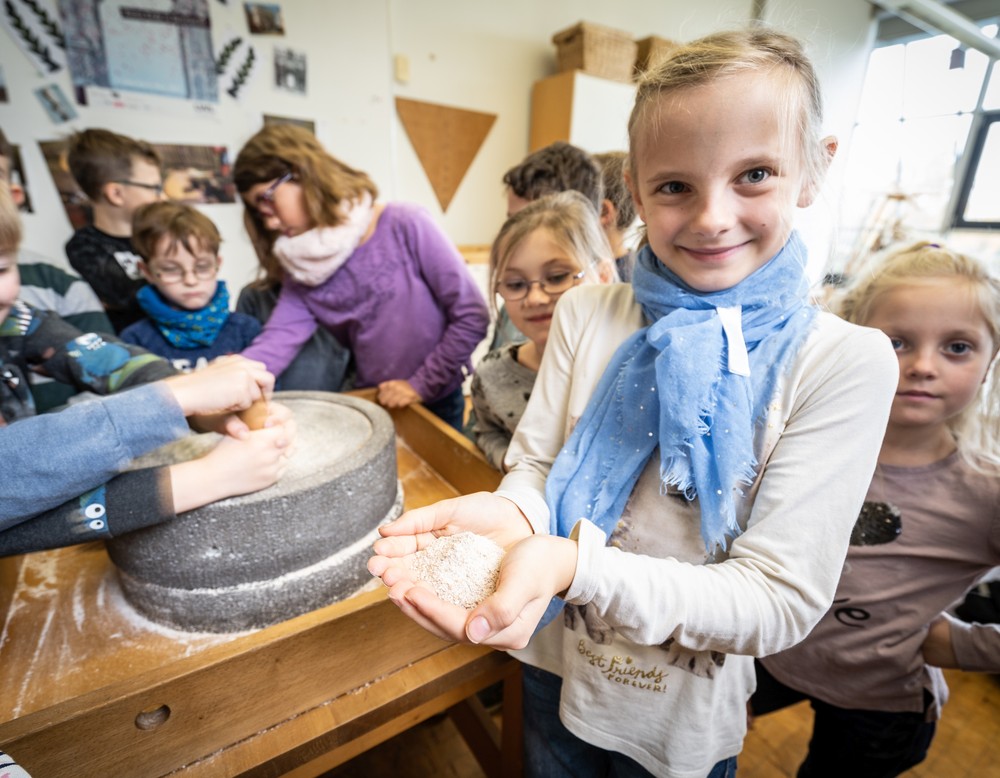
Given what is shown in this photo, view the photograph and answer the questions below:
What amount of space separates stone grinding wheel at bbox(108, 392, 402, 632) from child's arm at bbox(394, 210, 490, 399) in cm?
57

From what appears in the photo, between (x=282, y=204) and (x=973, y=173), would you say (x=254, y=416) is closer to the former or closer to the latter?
(x=282, y=204)

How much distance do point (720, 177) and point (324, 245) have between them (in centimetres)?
112

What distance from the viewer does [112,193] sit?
5.16 feet

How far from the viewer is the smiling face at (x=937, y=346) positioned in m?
0.79

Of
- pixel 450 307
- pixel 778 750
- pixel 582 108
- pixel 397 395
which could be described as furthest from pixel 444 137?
pixel 778 750

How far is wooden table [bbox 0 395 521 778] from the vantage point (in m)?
0.53

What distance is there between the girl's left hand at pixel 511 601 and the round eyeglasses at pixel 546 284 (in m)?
0.63

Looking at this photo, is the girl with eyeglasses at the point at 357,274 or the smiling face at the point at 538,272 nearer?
the smiling face at the point at 538,272

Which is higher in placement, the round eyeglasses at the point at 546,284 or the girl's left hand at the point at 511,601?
the round eyeglasses at the point at 546,284

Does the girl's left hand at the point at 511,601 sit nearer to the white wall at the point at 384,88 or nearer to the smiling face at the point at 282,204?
the smiling face at the point at 282,204

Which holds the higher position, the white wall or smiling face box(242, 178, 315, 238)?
the white wall

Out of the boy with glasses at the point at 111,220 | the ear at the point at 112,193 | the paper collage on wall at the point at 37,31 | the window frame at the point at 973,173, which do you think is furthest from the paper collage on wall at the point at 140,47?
the window frame at the point at 973,173

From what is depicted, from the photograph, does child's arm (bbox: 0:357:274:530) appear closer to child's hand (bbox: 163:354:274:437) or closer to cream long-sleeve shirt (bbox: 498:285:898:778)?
child's hand (bbox: 163:354:274:437)

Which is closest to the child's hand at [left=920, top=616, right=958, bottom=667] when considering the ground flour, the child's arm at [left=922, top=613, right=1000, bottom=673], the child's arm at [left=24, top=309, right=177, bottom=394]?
the child's arm at [left=922, top=613, right=1000, bottom=673]
